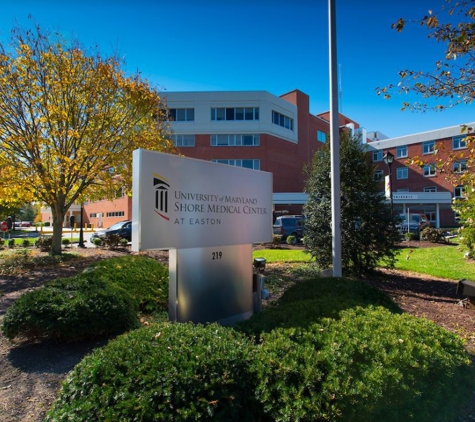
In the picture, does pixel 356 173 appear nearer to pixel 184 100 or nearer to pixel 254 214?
pixel 254 214

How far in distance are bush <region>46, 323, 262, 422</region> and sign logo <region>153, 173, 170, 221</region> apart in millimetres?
1644

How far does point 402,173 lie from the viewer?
51.7m

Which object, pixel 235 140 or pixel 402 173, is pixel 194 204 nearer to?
pixel 235 140

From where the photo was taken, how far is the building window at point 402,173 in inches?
2014

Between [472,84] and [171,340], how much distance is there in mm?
6174

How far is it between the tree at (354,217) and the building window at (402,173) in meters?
46.3

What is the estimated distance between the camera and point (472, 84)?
5.93 meters

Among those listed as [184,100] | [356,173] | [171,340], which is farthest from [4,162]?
[184,100]

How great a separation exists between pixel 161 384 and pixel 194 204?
2.52m

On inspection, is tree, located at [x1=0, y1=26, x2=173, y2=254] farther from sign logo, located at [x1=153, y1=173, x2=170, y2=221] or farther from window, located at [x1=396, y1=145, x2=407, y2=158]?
window, located at [x1=396, y1=145, x2=407, y2=158]

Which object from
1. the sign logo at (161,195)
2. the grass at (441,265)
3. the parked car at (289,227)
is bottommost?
the grass at (441,265)

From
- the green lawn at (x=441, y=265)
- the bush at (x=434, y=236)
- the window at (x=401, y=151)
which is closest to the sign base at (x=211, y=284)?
the green lawn at (x=441, y=265)

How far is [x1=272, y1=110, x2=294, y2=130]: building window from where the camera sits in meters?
45.5

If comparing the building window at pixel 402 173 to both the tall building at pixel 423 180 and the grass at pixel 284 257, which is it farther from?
the grass at pixel 284 257
